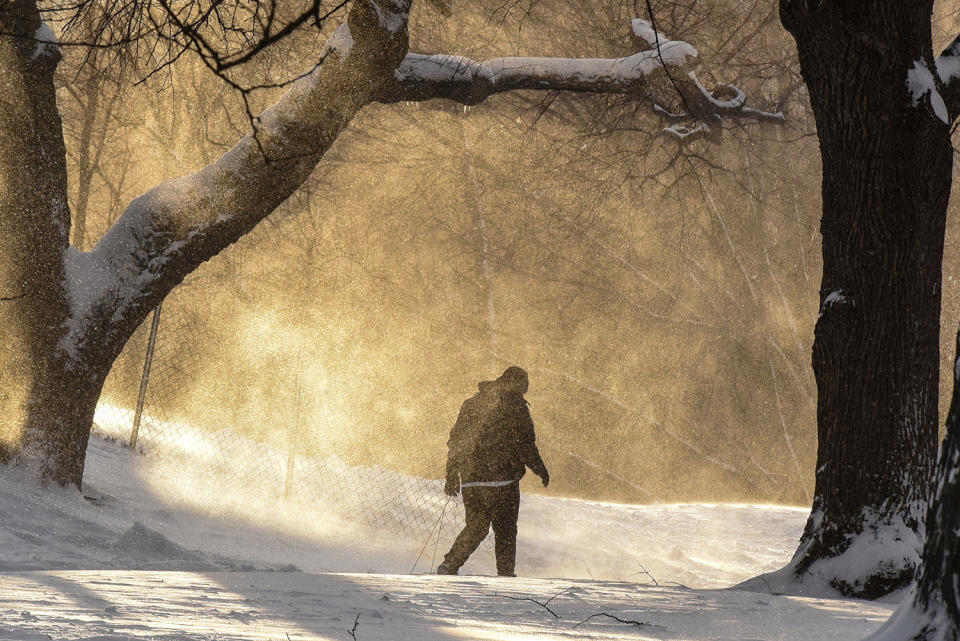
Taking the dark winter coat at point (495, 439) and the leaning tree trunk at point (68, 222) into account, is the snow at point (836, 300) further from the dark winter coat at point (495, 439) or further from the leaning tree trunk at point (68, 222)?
the leaning tree trunk at point (68, 222)

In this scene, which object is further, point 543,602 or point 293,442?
point 293,442

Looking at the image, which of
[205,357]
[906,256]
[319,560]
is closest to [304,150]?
[319,560]

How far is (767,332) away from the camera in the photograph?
19.0 m

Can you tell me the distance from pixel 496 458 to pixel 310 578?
3.01m

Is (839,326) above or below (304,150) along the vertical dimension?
below

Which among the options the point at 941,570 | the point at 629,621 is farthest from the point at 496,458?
the point at 941,570

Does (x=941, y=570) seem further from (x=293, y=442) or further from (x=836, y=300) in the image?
(x=293, y=442)

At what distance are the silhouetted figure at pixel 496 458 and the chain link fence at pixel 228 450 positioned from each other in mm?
1821

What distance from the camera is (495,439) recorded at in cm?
682

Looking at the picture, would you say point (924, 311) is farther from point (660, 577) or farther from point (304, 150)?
point (660, 577)

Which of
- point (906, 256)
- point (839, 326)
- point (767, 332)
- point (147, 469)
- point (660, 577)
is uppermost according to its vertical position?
point (767, 332)

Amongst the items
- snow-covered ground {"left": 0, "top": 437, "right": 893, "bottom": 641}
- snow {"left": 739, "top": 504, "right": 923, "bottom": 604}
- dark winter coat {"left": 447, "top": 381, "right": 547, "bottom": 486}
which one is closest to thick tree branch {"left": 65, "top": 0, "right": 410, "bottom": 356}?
snow-covered ground {"left": 0, "top": 437, "right": 893, "bottom": 641}

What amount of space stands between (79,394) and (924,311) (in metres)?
5.79

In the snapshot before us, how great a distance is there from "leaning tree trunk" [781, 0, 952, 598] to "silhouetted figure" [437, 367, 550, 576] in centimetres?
232
